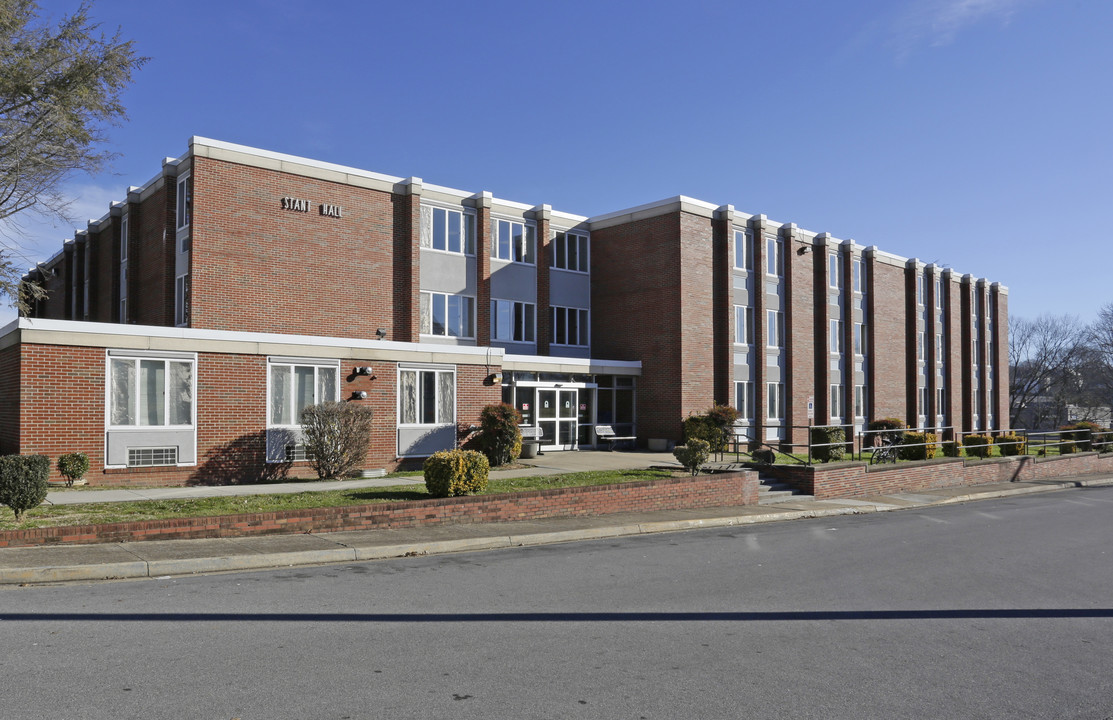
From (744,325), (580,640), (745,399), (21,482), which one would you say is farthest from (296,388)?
(744,325)

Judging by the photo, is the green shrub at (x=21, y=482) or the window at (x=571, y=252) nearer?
the green shrub at (x=21, y=482)

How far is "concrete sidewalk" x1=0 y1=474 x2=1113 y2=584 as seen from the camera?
980cm

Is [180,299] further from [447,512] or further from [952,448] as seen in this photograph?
[952,448]

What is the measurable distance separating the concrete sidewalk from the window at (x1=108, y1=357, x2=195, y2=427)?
25.2ft

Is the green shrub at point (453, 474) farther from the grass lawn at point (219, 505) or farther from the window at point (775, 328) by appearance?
the window at point (775, 328)

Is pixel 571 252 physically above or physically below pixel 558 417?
above

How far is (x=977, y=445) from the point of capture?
96.1ft

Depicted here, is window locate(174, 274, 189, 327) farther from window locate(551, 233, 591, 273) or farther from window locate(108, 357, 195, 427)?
window locate(551, 233, 591, 273)

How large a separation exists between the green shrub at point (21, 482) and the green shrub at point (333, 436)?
303 inches

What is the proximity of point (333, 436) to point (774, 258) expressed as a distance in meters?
A: 24.8

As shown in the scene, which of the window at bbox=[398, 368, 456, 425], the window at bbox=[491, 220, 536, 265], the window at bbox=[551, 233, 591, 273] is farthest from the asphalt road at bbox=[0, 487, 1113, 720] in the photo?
the window at bbox=[551, 233, 591, 273]

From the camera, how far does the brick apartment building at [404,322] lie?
60.0 ft

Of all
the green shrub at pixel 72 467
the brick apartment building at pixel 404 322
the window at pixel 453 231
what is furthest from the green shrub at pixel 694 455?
the window at pixel 453 231

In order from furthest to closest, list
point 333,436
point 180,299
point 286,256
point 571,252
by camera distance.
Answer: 1. point 571,252
2. point 286,256
3. point 180,299
4. point 333,436
